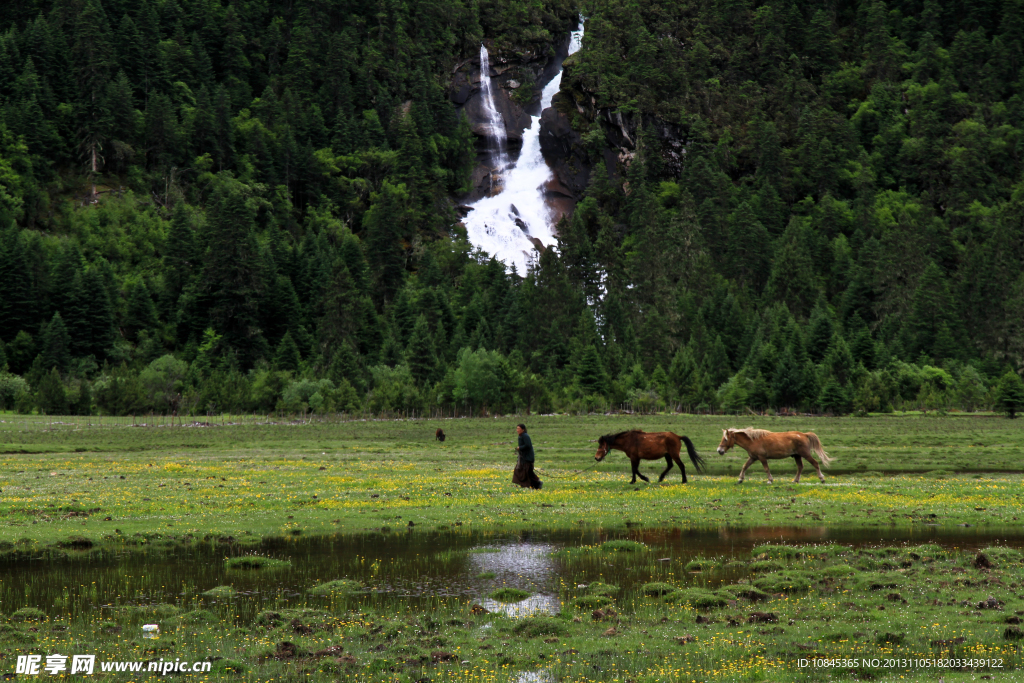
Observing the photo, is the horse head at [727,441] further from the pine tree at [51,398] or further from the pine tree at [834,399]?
the pine tree at [51,398]

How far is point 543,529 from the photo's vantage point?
25.4 meters

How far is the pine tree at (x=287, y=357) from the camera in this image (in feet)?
438

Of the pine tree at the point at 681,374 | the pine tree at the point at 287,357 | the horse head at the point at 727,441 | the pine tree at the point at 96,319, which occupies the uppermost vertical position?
the pine tree at the point at 96,319

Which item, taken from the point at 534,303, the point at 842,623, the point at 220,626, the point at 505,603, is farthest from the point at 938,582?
the point at 534,303

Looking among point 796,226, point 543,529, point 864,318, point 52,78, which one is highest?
point 52,78

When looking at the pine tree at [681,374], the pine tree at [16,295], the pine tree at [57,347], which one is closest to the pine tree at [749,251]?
the pine tree at [681,374]

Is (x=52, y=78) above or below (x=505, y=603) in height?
above

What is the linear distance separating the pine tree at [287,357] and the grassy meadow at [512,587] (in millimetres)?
90824

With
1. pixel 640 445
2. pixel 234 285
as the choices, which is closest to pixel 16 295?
pixel 234 285

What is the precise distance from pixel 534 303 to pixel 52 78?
113 m

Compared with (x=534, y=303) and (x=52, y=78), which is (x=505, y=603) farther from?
(x=52, y=78)

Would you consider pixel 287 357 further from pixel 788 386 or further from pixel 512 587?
pixel 512 587

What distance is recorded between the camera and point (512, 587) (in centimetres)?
1808

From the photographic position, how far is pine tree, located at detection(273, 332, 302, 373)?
133375mm
